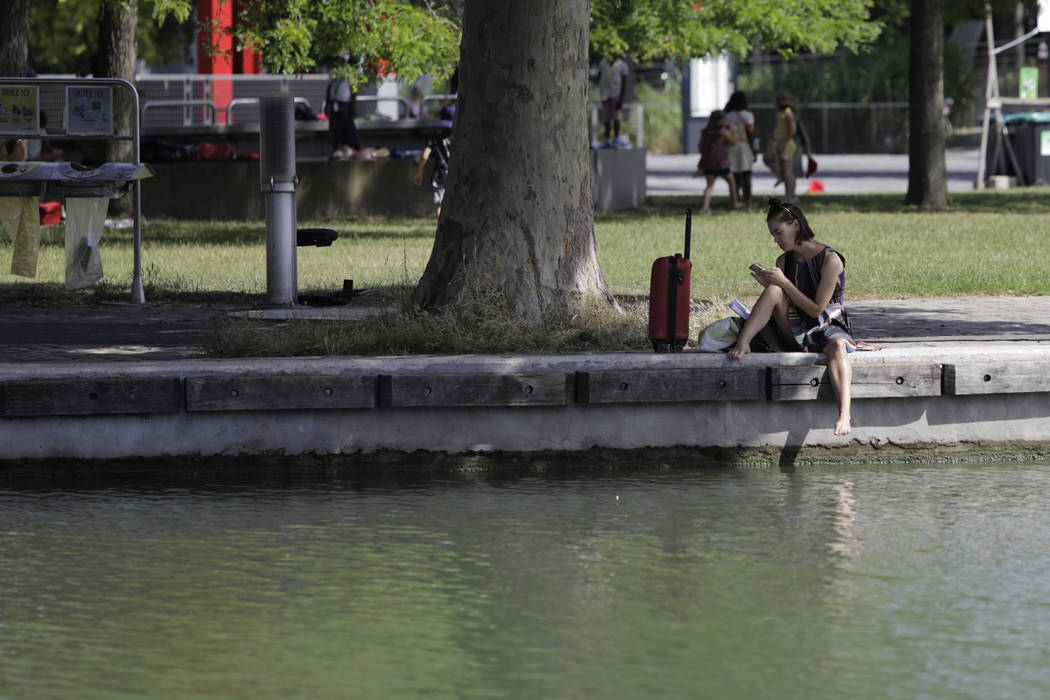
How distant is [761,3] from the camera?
23531 millimetres

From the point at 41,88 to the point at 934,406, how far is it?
23.5 feet

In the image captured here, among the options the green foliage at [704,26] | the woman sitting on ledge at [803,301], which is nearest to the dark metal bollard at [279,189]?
the woman sitting on ledge at [803,301]

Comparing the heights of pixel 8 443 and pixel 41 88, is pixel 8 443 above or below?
below

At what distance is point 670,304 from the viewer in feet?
30.6

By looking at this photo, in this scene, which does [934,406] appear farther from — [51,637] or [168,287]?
[168,287]

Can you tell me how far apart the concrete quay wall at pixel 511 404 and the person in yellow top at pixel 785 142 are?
15410mm

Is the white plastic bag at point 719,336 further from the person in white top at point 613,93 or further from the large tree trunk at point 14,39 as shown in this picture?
the person in white top at point 613,93

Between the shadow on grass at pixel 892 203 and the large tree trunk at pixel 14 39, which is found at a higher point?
the large tree trunk at pixel 14 39

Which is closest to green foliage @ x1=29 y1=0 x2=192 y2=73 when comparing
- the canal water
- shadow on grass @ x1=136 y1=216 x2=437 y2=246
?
shadow on grass @ x1=136 y1=216 x2=437 y2=246

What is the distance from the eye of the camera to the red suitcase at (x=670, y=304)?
30.6ft

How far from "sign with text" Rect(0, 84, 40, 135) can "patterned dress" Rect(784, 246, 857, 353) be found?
614cm

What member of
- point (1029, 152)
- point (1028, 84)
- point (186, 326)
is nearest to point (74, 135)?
point (186, 326)

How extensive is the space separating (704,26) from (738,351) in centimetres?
1541

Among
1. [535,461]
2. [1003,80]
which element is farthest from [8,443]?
[1003,80]
